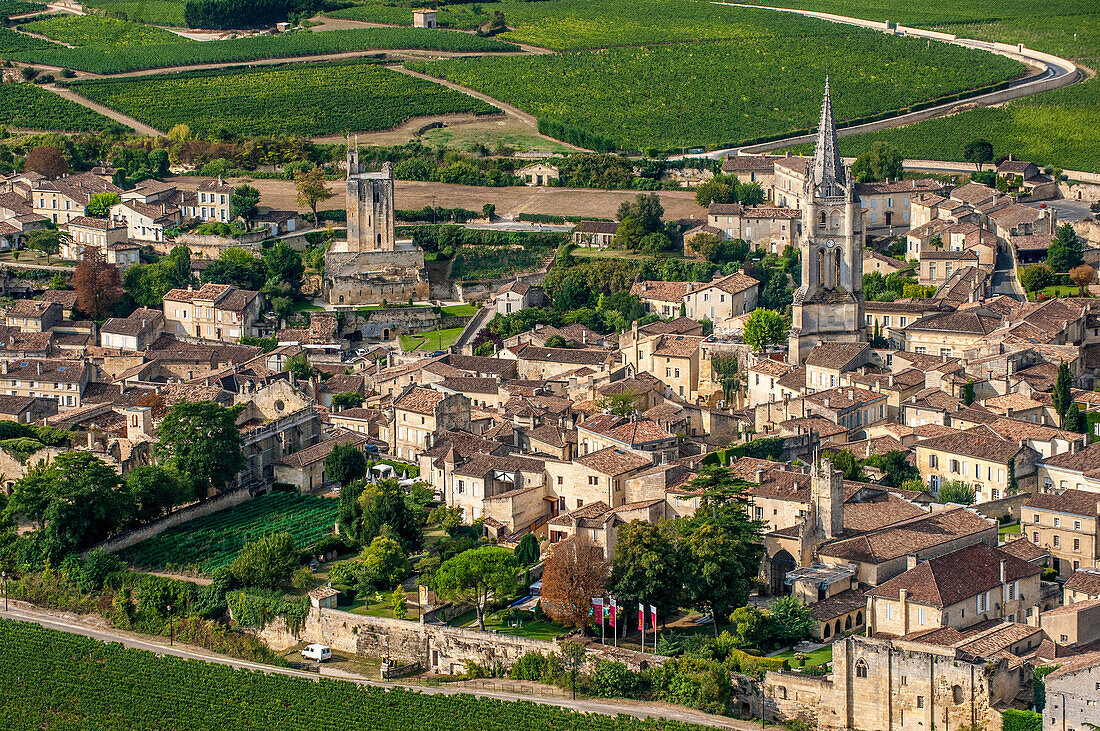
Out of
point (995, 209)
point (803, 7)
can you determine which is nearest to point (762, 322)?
point (995, 209)

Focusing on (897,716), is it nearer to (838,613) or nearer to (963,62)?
(838,613)

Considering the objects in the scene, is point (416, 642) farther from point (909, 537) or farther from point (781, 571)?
point (909, 537)

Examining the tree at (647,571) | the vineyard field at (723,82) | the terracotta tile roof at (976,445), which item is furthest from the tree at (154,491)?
the vineyard field at (723,82)

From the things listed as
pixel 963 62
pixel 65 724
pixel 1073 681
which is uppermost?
pixel 963 62

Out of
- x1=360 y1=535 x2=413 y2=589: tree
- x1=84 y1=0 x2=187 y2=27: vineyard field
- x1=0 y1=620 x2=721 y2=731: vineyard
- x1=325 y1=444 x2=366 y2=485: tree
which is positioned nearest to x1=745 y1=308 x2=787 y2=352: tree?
x1=325 y1=444 x2=366 y2=485: tree

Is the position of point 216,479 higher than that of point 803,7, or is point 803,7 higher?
point 803,7

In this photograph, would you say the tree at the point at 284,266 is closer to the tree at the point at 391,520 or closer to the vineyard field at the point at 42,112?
the vineyard field at the point at 42,112

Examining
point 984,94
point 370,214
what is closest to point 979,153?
point 984,94
